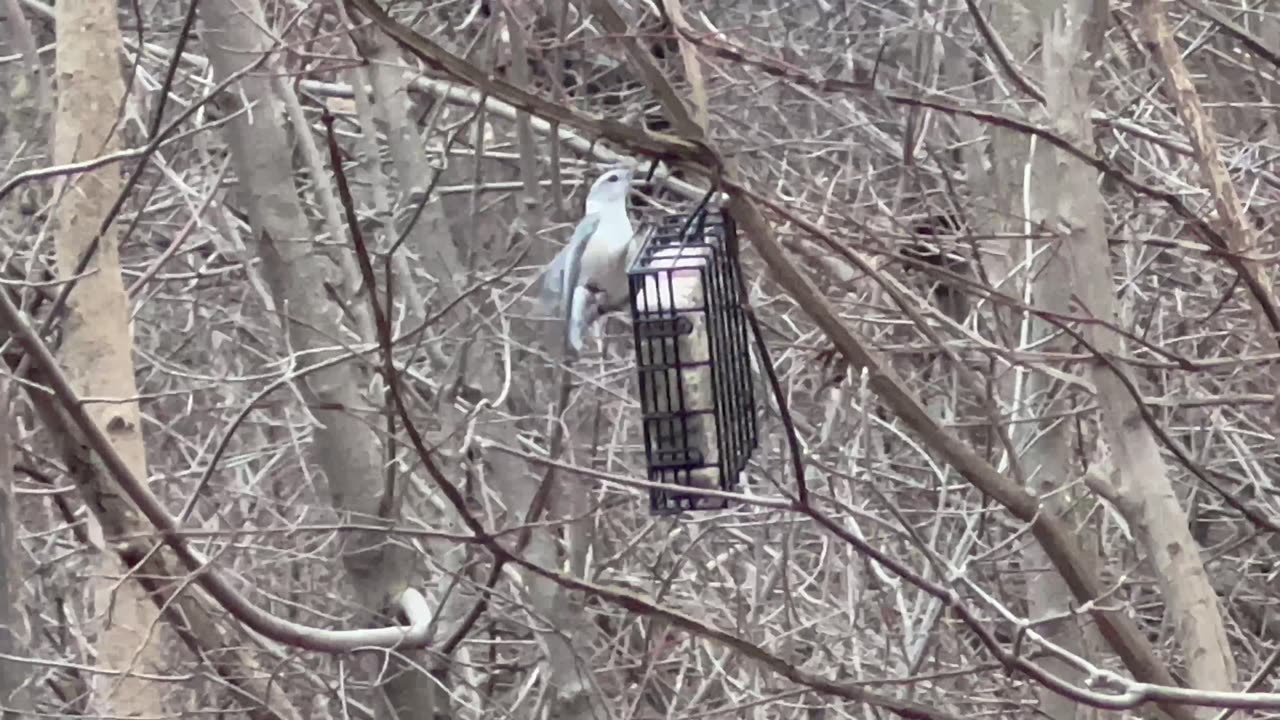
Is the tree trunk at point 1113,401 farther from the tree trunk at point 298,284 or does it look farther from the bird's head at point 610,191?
the tree trunk at point 298,284

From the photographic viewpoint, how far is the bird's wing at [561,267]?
10.9ft

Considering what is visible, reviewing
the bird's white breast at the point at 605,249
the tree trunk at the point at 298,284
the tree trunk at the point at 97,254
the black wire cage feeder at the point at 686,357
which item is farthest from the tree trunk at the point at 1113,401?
the tree trunk at the point at 97,254

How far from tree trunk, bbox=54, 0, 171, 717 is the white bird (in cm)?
113

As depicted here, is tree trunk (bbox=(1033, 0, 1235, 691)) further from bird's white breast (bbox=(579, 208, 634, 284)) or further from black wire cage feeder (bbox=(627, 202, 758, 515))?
bird's white breast (bbox=(579, 208, 634, 284))

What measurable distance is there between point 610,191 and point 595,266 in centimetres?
24

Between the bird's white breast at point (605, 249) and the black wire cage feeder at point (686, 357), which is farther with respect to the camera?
the bird's white breast at point (605, 249)

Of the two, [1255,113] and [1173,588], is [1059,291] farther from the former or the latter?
[1255,113]

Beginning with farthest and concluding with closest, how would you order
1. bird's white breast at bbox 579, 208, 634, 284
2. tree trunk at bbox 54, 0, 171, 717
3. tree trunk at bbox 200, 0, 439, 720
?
tree trunk at bbox 200, 0, 439, 720
tree trunk at bbox 54, 0, 171, 717
bird's white breast at bbox 579, 208, 634, 284

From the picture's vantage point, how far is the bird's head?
342cm

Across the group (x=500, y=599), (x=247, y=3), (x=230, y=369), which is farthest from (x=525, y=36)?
(x=230, y=369)

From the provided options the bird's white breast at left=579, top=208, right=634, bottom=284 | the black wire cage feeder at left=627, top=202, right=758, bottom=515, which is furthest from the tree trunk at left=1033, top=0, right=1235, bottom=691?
the bird's white breast at left=579, top=208, right=634, bottom=284

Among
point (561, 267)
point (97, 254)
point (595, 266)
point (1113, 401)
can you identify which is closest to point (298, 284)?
point (97, 254)

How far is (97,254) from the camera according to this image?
148 inches

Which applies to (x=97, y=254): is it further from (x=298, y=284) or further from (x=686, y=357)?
(x=686, y=357)
